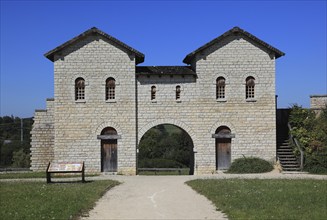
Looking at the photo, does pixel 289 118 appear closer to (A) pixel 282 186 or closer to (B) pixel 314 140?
(B) pixel 314 140

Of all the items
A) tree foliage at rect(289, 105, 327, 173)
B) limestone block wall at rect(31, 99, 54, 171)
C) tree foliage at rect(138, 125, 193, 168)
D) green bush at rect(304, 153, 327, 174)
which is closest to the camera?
green bush at rect(304, 153, 327, 174)

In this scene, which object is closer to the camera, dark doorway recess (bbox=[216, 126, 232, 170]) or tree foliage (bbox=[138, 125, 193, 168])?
dark doorway recess (bbox=[216, 126, 232, 170])

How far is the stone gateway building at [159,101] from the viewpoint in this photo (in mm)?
31094

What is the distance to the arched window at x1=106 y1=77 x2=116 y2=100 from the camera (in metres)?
31.3

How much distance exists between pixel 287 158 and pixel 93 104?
42.1 ft

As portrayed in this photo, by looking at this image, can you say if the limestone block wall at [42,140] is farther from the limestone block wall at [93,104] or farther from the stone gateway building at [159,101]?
the limestone block wall at [93,104]

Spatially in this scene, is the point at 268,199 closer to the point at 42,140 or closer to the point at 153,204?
the point at 153,204

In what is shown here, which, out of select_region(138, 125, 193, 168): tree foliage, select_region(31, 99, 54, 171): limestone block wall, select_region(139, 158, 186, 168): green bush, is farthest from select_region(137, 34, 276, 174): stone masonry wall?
select_region(138, 125, 193, 168): tree foliage

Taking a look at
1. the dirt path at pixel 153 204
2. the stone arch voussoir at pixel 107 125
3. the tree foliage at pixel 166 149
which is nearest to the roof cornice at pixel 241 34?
the stone arch voussoir at pixel 107 125

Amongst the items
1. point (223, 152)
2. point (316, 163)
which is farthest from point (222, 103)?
point (316, 163)

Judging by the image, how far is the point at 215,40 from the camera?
31.5 m

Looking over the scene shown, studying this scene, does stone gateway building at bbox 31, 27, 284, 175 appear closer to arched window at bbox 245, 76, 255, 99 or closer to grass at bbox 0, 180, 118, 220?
arched window at bbox 245, 76, 255, 99

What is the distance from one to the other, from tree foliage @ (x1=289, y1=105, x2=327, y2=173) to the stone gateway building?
1935mm

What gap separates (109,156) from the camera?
31.3 m
